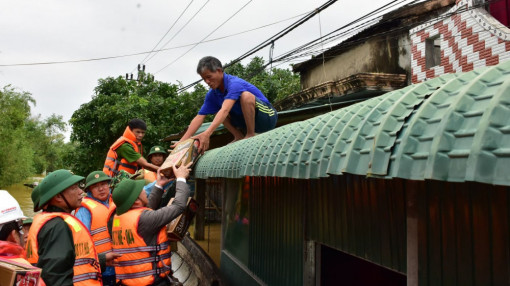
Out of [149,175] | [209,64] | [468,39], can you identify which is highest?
[468,39]

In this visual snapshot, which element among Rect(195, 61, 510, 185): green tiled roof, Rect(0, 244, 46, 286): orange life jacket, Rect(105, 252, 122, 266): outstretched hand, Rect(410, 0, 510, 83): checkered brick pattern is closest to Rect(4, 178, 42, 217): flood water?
Rect(105, 252, 122, 266): outstretched hand

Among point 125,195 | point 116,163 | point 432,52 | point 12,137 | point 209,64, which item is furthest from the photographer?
point 12,137

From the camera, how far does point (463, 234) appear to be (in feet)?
6.31

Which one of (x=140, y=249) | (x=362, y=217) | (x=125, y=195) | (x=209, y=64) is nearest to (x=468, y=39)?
(x=209, y=64)

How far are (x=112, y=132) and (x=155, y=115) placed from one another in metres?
2.02

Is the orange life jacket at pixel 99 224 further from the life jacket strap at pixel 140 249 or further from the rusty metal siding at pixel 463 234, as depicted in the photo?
the rusty metal siding at pixel 463 234

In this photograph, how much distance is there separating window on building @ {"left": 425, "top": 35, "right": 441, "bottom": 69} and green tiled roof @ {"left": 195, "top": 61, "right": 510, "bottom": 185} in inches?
314

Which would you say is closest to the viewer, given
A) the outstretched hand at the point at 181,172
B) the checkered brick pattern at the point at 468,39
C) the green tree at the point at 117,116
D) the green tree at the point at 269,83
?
the outstretched hand at the point at 181,172

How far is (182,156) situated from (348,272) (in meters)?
2.47

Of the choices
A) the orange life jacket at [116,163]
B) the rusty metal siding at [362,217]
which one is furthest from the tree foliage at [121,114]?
the rusty metal siding at [362,217]

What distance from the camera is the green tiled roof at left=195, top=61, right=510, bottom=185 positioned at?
1361 mm

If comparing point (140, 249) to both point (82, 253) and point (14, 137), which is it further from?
point (14, 137)

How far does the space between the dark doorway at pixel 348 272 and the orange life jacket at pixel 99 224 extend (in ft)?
8.05

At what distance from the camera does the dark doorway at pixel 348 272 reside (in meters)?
3.98
